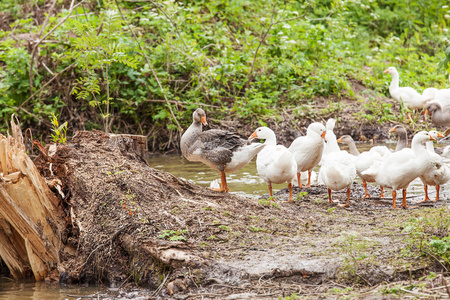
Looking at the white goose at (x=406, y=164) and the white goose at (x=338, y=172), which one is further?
the white goose at (x=338, y=172)

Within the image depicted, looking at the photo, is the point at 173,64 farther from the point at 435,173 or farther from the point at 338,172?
the point at 435,173

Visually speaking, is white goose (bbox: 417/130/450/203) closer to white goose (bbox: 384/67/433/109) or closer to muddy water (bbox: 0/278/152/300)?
muddy water (bbox: 0/278/152/300)

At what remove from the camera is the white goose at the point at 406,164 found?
7.04 meters

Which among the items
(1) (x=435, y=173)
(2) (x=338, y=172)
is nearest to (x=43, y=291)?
(2) (x=338, y=172)

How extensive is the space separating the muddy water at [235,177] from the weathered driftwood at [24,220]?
13.2 ft

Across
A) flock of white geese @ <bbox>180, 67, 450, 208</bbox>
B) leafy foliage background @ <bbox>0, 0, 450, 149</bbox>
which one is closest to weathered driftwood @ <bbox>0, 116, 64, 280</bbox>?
flock of white geese @ <bbox>180, 67, 450, 208</bbox>

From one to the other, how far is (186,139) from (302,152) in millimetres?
2045

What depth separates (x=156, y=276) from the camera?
483 cm

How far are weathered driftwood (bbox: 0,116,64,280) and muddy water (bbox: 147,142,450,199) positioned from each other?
4.03 meters

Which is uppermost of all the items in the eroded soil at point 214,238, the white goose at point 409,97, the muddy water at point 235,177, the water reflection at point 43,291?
the white goose at point 409,97

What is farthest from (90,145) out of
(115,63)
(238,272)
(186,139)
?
(115,63)

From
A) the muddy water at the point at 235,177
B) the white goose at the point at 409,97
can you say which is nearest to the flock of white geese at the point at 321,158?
the muddy water at the point at 235,177

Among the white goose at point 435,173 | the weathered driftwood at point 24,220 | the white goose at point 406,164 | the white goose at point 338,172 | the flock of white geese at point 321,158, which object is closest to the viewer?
the weathered driftwood at point 24,220

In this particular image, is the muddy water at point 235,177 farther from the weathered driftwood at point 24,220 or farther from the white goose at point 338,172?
the weathered driftwood at point 24,220
